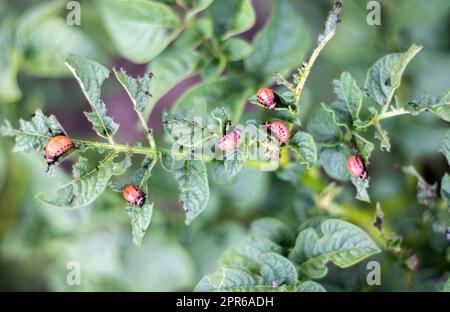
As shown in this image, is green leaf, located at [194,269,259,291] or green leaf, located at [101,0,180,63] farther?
green leaf, located at [101,0,180,63]

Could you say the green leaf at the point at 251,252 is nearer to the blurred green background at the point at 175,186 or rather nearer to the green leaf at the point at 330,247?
the green leaf at the point at 330,247

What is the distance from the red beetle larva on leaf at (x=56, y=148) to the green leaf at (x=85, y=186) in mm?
53

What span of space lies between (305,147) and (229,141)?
19 cm

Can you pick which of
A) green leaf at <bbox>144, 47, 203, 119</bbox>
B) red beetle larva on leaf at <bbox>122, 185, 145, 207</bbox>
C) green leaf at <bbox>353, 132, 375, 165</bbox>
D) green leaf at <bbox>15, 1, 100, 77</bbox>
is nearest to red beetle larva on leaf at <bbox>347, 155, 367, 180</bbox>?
green leaf at <bbox>353, 132, 375, 165</bbox>

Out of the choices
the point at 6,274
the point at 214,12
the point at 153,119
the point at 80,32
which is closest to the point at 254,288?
the point at 214,12

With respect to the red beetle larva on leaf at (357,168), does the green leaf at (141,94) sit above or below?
above

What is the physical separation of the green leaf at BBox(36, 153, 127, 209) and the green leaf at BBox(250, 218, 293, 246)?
1.66 ft

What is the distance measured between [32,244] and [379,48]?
1590 mm

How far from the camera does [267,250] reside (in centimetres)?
148

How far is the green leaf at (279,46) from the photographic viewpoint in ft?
5.57

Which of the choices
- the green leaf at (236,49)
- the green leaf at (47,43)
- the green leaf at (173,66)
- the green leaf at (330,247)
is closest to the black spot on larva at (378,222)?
the green leaf at (330,247)

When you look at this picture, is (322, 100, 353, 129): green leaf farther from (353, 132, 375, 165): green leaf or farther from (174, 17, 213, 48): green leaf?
(174, 17, 213, 48): green leaf

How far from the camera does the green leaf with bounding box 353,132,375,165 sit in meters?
1.30

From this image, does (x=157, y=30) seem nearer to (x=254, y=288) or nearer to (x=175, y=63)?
(x=175, y=63)
